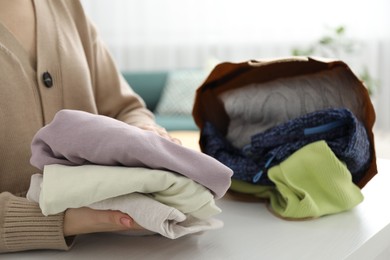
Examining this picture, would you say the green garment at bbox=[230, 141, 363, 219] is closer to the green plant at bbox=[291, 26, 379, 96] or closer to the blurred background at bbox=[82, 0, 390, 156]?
the blurred background at bbox=[82, 0, 390, 156]

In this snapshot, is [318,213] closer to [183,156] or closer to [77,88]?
[183,156]

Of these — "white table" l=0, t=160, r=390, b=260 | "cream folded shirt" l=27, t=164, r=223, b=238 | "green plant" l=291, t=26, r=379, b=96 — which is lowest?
"green plant" l=291, t=26, r=379, b=96

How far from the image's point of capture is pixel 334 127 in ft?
2.41

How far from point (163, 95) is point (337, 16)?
119 cm

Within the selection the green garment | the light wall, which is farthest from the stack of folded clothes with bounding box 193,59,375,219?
the light wall

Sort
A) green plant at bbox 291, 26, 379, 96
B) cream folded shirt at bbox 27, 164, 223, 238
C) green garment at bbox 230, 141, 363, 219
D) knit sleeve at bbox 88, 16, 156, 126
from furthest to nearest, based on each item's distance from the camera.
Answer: green plant at bbox 291, 26, 379, 96 → knit sleeve at bbox 88, 16, 156, 126 → green garment at bbox 230, 141, 363, 219 → cream folded shirt at bbox 27, 164, 223, 238

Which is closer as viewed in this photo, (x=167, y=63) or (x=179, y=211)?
(x=179, y=211)

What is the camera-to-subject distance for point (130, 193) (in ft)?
1.80

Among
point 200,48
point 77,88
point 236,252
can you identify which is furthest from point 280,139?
point 200,48

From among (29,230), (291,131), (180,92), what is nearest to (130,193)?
(29,230)

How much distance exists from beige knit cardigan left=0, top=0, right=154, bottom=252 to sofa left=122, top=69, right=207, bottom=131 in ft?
6.74

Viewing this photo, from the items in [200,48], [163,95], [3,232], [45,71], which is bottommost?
[163,95]

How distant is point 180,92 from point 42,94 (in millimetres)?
2525

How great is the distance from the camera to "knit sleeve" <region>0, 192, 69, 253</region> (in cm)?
59
